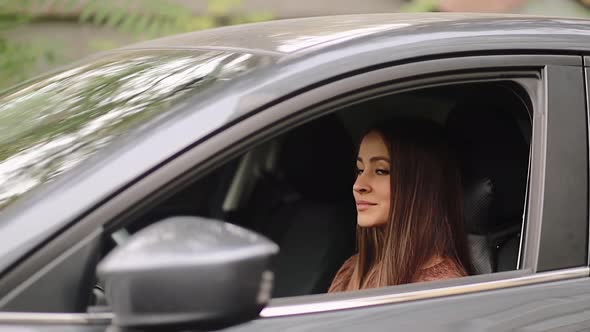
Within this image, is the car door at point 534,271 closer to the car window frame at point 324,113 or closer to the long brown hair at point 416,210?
the car window frame at point 324,113

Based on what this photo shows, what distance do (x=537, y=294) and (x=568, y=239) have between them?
0.52 ft

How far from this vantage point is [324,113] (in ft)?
6.40

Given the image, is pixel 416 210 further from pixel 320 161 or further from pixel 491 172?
pixel 320 161

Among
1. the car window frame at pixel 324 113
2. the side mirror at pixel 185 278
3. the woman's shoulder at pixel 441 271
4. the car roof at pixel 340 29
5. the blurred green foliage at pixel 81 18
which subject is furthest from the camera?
the blurred green foliage at pixel 81 18

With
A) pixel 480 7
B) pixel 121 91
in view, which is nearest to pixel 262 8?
pixel 480 7

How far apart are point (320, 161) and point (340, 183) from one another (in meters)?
0.11

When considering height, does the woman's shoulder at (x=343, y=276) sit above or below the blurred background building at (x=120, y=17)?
below

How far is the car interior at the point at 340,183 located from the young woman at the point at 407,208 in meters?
0.11

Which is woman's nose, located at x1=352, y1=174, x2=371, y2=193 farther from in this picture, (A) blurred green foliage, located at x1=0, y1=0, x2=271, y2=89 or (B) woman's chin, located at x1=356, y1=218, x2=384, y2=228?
(A) blurred green foliage, located at x1=0, y1=0, x2=271, y2=89

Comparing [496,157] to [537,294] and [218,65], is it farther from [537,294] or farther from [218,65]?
[218,65]

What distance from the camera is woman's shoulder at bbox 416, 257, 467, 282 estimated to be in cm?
Result: 252

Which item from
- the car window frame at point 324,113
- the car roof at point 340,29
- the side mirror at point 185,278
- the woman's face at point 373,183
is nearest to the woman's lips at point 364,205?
the woman's face at point 373,183

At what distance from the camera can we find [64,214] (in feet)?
5.57

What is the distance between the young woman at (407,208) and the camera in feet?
8.51
